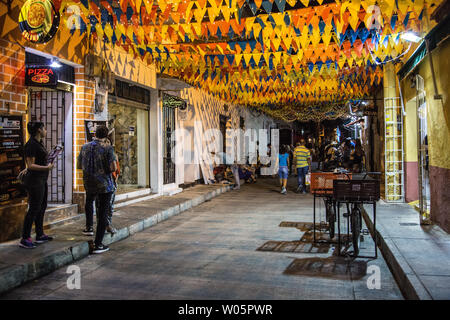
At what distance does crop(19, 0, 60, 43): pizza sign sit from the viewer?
5.90m

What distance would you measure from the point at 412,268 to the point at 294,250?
6.53 feet

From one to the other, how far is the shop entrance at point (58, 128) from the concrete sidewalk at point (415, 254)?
6488 mm

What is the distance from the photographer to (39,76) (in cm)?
649

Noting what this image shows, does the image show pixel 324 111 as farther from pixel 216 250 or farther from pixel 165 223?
pixel 216 250

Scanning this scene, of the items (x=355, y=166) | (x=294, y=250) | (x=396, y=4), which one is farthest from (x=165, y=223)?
(x=355, y=166)

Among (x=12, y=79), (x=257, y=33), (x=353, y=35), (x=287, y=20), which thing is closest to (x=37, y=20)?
(x=12, y=79)

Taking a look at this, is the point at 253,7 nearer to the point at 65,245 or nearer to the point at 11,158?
the point at 11,158

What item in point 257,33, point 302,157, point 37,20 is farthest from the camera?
point 302,157

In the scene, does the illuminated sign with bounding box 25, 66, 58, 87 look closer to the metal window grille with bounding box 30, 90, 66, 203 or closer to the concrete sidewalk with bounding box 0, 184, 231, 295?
the metal window grille with bounding box 30, 90, 66, 203

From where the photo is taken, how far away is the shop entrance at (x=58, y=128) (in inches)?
318

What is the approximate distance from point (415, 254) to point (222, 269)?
2.72 meters

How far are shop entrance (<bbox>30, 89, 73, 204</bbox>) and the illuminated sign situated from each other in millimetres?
1525

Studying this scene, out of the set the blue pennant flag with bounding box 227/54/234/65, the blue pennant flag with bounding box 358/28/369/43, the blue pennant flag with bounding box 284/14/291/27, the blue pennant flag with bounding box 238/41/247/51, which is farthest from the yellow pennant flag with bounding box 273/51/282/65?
the blue pennant flag with bounding box 284/14/291/27

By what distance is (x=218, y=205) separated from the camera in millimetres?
11672
